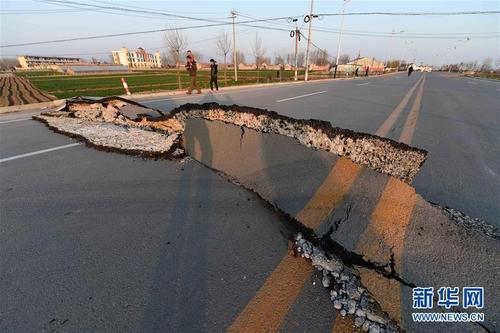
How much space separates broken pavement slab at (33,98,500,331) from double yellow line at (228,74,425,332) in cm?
1

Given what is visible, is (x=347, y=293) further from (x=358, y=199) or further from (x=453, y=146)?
(x=453, y=146)

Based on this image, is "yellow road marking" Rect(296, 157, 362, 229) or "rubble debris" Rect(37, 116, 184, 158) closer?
"yellow road marking" Rect(296, 157, 362, 229)

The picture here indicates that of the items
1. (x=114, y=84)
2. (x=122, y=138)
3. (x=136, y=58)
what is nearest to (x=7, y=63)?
(x=136, y=58)

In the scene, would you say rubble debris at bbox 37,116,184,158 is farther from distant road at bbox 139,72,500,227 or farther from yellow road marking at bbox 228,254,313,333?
distant road at bbox 139,72,500,227

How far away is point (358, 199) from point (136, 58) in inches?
5752

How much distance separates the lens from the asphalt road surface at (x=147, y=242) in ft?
4.94

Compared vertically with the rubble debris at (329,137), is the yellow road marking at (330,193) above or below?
below

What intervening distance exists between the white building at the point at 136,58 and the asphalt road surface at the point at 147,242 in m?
134

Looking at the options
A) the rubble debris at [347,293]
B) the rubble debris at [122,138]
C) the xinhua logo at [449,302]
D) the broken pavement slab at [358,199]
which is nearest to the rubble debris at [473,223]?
the broken pavement slab at [358,199]

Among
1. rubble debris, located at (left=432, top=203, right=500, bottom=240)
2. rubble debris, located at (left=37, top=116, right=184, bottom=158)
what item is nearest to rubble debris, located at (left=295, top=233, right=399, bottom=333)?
rubble debris, located at (left=432, top=203, right=500, bottom=240)

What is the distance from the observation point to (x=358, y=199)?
236cm

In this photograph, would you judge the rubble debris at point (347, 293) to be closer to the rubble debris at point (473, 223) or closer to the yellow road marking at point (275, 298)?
the yellow road marking at point (275, 298)

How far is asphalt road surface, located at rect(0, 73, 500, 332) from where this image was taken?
4.94 ft

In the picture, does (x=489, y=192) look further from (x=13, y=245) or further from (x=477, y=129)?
(x=13, y=245)
